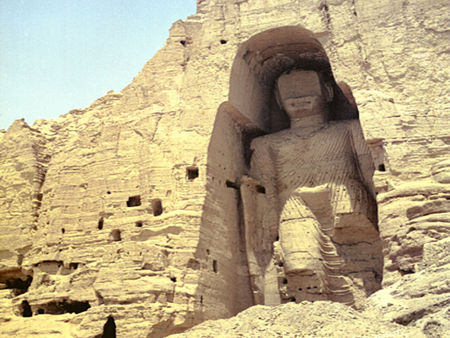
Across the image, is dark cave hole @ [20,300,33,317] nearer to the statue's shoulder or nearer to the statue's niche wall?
the statue's niche wall

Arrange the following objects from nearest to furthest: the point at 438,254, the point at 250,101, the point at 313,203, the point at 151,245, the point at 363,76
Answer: the point at 438,254 < the point at 151,245 < the point at 363,76 < the point at 313,203 < the point at 250,101

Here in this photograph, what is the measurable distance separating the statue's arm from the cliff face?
917mm

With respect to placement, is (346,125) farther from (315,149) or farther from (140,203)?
(140,203)

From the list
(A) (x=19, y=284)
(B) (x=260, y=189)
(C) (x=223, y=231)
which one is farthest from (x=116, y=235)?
(B) (x=260, y=189)

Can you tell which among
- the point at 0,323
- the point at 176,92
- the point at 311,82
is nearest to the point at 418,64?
the point at 311,82

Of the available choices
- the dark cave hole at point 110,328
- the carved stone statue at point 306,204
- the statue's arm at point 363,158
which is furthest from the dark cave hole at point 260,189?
the dark cave hole at point 110,328

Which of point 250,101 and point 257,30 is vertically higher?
point 257,30

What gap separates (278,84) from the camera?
37.2 feet

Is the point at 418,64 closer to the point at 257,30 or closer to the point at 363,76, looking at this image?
the point at 363,76

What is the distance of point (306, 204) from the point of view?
32.3ft

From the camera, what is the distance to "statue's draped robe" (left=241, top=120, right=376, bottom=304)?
30.9 ft

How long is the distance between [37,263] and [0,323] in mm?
1133

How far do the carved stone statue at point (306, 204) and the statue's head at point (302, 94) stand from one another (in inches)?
0.8

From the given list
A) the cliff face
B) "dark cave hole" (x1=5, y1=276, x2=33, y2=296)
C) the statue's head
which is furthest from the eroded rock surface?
the statue's head
